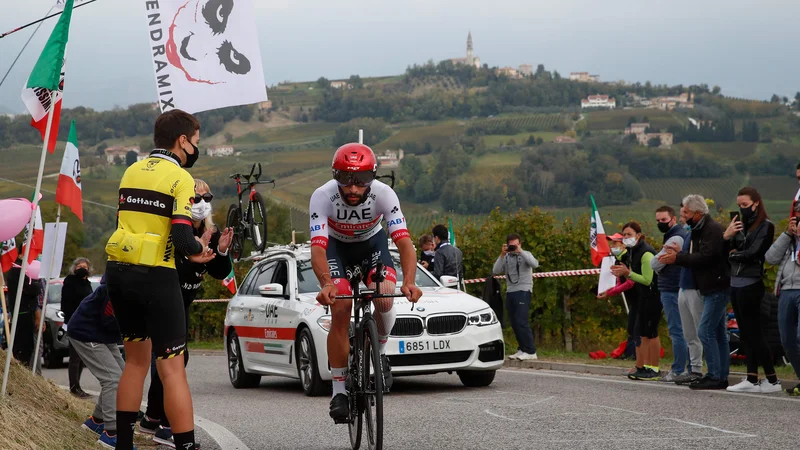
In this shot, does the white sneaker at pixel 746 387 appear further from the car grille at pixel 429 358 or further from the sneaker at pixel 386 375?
the sneaker at pixel 386 375

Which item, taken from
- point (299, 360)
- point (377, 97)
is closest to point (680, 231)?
point (299, 360)

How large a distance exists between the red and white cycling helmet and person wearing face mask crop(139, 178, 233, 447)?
3.05ft

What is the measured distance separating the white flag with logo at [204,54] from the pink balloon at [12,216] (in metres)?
1.87

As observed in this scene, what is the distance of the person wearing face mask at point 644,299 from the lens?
14.8 meters

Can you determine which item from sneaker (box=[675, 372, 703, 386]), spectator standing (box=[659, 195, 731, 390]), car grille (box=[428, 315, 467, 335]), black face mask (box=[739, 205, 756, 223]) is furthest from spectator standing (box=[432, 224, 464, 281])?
black face mask (box=[739, 205, 756, 223])

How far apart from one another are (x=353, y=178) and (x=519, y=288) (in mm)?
10383

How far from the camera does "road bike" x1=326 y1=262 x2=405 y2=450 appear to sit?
806 centimetres

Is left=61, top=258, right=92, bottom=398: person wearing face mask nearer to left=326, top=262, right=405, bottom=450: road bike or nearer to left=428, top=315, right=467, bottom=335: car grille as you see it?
left=428, top=315, right=467, bottom=335: car grille

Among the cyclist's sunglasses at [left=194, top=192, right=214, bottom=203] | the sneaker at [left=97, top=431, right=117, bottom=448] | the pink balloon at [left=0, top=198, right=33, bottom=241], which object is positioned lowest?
the sneaker at [left=97, top=431, right=117, bottom=448]

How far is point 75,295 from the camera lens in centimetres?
1582

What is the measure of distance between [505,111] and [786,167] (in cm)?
6864

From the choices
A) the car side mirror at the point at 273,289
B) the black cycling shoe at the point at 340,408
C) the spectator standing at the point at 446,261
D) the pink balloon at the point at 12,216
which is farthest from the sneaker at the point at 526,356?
the black cycling shoe at the point at 340,408

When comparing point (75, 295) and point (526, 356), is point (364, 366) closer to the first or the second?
point (75, 295)

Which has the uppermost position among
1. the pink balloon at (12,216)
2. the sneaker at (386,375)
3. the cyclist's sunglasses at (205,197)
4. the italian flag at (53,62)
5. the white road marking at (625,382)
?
the italian flag at (53,62)
